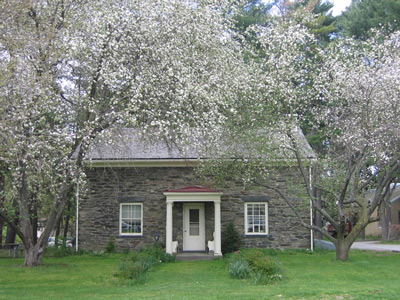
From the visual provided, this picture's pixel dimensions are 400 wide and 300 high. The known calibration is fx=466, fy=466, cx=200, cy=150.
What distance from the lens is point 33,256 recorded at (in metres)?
14.4

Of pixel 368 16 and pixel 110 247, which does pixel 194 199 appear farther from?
pixel 368 16

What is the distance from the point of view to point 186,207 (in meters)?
19.0

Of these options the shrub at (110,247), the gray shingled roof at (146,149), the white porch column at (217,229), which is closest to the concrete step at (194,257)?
the white porch column at (217,229)

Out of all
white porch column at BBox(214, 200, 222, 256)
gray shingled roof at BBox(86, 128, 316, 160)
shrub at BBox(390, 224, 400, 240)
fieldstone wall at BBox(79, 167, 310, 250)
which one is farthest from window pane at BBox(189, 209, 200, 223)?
shrub at BBox(390, 224, 400, 240)

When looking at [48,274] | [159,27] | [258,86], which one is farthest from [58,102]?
[258,86]

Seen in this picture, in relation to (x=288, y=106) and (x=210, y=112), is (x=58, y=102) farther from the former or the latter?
(x=288, y=106)

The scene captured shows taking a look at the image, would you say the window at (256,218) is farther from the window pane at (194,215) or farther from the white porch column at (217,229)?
the window pane at (194,215)

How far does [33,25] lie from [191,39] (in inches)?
170

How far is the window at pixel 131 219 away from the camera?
18.9 m

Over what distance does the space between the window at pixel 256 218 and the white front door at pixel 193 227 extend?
1.83 meters

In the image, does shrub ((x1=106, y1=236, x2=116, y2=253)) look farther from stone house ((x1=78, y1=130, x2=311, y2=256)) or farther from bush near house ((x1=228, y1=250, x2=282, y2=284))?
bush near house ((x1=228, y1=250, x2=282, y2=284))

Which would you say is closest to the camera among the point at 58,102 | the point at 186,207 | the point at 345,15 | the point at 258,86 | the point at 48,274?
the point at 58,102

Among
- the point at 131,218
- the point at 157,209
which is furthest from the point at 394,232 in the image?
the point at 131,218

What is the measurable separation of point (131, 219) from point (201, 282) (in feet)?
26.8
